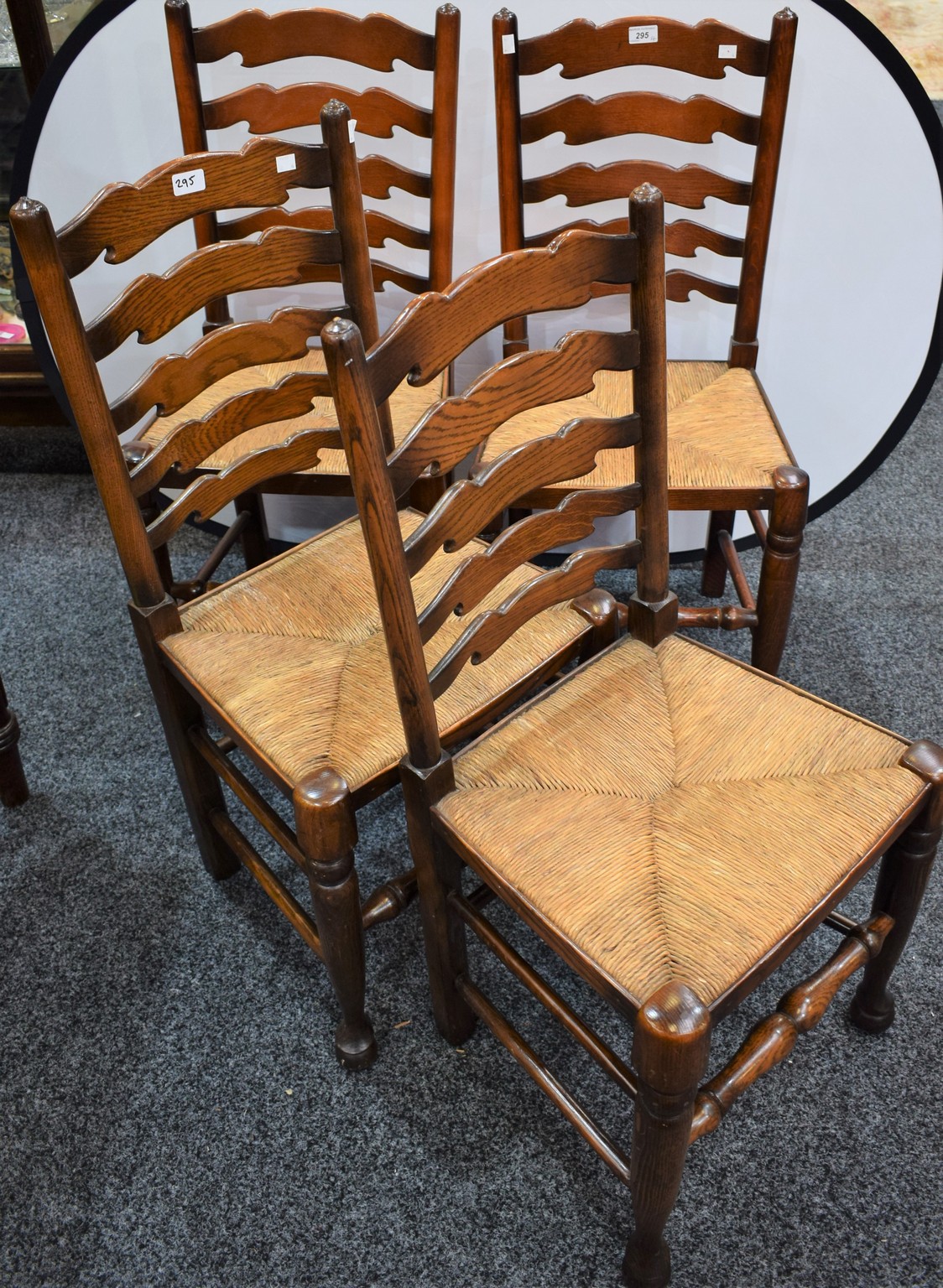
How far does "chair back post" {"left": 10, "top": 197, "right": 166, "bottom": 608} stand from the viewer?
3.27 ft

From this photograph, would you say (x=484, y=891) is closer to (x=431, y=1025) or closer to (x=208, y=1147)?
(x=431, y=1025)

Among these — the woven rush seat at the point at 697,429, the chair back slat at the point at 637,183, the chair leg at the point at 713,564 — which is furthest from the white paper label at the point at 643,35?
the chair leg at the point at 713,564

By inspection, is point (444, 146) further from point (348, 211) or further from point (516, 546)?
point (516, 546)

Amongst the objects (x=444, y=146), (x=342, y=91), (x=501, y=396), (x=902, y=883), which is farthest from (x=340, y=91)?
(x=902, y=883)

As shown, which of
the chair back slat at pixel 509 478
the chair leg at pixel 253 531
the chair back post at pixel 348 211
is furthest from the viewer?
the chair leg at pixel 253 531

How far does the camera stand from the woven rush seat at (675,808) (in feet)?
3.08

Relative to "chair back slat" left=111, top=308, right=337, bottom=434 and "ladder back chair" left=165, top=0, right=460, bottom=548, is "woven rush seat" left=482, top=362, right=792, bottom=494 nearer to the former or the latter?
"ladder back chair" left=165, top=0, right=460, bottom=548

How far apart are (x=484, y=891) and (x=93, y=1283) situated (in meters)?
0.60

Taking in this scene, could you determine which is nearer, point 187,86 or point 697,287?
point 187,86

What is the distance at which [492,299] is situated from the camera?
0.90m

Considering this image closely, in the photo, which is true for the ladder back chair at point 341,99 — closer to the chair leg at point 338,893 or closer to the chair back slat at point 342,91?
the chair back slat at point 342,91

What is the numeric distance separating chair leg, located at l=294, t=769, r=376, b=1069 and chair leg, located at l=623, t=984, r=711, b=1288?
0.38 meters

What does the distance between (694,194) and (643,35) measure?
228 millimetres

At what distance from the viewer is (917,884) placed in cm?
114
